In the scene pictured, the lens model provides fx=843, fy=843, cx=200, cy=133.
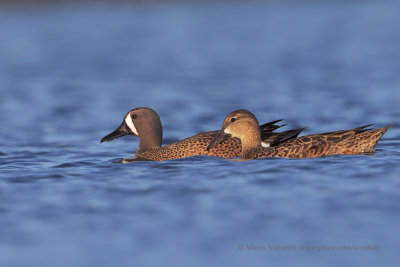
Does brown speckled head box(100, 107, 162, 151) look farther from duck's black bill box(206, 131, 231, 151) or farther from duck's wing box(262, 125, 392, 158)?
duck's wing box(262, 125, 392, 158)

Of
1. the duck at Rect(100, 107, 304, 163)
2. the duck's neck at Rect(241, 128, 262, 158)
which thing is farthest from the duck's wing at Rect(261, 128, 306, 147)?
the duck's neck at Rect(241, 128, 262, 158)

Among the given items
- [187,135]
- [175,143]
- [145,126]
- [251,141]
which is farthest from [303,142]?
[187,135]

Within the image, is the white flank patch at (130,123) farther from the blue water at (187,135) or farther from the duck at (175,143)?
the blue water at (187,135)

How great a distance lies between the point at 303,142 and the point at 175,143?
5.82 feet

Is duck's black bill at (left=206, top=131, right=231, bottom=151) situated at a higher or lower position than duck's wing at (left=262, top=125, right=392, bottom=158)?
higher

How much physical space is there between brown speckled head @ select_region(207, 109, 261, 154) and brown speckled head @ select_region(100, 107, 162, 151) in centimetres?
99

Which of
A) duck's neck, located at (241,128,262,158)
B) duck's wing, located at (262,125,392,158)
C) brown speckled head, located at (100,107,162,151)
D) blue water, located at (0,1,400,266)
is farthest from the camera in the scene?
brown speckled head, located at (100,107,162,151)

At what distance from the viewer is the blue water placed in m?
6.71

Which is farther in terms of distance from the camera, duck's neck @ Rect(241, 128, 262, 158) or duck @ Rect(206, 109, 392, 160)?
duck's neck @ Rect(241, 128, 262, 158)

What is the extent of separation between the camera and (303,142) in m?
10.1

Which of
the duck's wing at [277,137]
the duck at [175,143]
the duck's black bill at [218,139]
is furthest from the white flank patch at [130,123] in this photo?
the duck's wing at [277,137]

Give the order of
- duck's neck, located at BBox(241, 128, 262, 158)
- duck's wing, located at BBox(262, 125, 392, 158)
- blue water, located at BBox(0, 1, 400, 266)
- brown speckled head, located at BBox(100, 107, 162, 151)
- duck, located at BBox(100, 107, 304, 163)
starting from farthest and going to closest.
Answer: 1. brown speckled head, located at BBox(100, 107, 162, 151)
2. duck, located at BBox(100, 107, 304, 163)
3. duck's neck, located at BBox(241, 128, 262, 158)
4. duck's wing, located at BBox(262, 125, 392, 158)
5. blue water, located at BBox(0, 1, 400, 266)

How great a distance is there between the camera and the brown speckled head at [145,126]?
11.0 m

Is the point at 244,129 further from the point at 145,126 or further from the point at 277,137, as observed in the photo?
the point at 145,126
